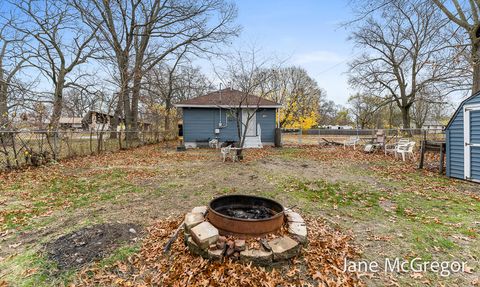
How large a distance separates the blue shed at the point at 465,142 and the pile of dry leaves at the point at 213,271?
544 cm

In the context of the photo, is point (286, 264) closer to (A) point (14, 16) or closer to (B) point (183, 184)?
(B) point (183, 184)

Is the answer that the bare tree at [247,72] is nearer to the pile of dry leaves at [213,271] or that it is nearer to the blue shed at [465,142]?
the blue shed at [465,142]

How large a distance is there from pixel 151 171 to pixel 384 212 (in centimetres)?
627

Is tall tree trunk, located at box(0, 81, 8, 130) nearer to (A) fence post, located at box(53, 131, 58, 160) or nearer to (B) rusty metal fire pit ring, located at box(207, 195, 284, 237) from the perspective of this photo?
(A) fence post, located at box(53, 131, 58, 160)

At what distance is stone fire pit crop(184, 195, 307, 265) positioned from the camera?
8.16 ft

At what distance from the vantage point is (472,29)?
321 inches

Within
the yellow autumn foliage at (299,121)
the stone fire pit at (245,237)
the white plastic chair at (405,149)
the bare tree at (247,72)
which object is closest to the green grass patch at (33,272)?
the stone fire pit at (245,237)

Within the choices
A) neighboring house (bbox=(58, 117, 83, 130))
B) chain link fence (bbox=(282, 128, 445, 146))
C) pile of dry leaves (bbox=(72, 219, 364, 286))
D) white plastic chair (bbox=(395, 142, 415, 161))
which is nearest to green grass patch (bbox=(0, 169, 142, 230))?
pile of dry leaves (bbox=(72, 219, 364, 286))

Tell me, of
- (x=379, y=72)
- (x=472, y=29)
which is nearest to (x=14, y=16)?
(x=472, y=29)

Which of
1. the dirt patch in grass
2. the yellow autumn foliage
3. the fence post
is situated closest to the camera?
the dirt patch in grass

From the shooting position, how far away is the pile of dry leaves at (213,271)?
90.4 inches

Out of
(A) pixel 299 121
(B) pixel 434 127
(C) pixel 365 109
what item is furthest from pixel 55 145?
(C) pixel 365 109

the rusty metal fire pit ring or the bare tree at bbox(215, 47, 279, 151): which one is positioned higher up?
the bare tree at bbox(215, 47, 279, 151)

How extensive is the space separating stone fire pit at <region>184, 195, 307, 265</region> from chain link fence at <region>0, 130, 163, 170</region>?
7.26 meters
